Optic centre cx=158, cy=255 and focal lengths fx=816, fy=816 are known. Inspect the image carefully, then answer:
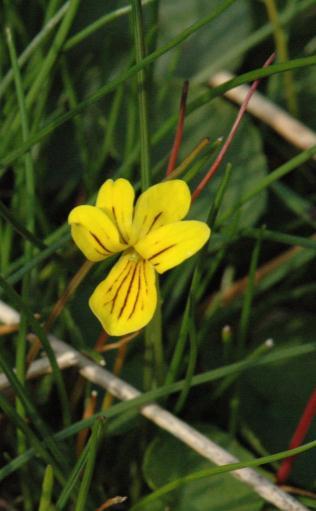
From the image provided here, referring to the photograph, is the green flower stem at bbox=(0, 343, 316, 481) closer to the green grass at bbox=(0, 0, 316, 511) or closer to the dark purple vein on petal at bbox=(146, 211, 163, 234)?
the green grass at bbox=(0, 0, 316, 511)

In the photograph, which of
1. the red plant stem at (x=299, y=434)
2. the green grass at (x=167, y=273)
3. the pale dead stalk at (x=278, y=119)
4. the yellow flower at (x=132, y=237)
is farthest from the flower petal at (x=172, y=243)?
the pale dead stalk at (x=278, y=119)

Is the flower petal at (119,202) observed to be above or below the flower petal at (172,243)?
above

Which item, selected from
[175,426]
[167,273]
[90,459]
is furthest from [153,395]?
[167,273]

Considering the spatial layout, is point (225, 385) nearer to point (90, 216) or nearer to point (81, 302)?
point (81, 302)

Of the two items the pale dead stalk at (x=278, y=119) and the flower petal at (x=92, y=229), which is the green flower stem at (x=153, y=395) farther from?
the pale dead stalk at (x=278, y=119)

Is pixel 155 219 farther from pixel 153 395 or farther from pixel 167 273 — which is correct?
pixel 167 273

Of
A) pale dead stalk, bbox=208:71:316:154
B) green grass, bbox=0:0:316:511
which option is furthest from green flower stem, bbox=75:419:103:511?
pale dead stalk, bbox=208:71:316:154
